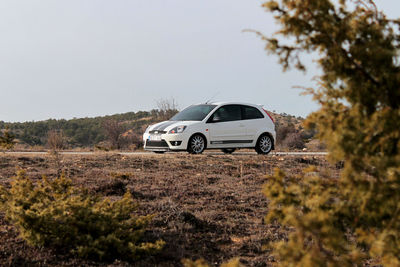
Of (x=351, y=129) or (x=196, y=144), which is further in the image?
(x=196, y=144)

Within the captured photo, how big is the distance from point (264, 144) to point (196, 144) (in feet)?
8.74

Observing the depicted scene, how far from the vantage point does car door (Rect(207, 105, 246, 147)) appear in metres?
13.6

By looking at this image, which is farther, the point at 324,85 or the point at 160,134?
the point at 160,134

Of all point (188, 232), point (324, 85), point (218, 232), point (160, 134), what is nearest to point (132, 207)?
point (188, 232)

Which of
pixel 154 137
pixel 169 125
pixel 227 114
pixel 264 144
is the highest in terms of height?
pixel 227 114

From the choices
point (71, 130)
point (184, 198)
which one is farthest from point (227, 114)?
point (71, 130)

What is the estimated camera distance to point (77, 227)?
512 centimetres

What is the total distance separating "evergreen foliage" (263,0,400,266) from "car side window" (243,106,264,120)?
427 inches

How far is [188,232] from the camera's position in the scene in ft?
20.9

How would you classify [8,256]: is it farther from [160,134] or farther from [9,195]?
[160,134]

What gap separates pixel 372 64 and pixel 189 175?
724cm

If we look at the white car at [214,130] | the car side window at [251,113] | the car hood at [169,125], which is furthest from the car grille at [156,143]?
the car side window at [251,113]

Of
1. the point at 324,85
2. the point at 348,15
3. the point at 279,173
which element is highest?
the point at 348,15

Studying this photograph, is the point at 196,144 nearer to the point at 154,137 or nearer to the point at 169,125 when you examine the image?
the point at 169,125
